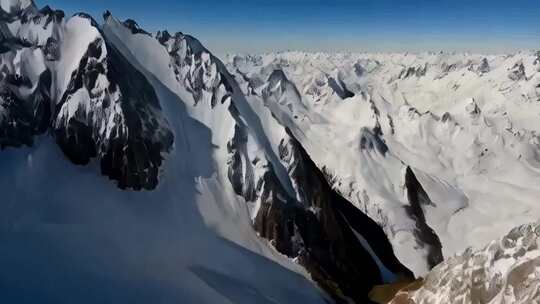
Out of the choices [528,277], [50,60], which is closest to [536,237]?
[528,277]

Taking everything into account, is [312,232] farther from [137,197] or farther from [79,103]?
[79,103]

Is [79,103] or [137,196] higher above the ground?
[79,103]

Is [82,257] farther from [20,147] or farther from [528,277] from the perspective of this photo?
[528,277]

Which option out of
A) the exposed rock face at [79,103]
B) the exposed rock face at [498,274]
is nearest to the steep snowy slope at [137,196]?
Answer: the exposed rock face at [79,103]

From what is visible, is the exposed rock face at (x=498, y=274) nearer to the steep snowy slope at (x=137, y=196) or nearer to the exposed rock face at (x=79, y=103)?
the steep snowy slope at (x=137, y=196)

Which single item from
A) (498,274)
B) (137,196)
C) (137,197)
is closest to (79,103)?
(137,196)

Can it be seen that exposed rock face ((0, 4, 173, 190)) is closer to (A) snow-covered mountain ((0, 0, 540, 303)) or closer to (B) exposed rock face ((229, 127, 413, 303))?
(A) snow-covered mountain ((0, 0, 540, 303))

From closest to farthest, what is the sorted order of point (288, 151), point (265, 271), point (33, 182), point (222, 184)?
1. point (33, 182)
2. point (265, 271)
3. point (222, 184)
4. point (288, 151)

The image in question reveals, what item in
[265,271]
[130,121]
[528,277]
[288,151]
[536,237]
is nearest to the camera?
[528,277]
